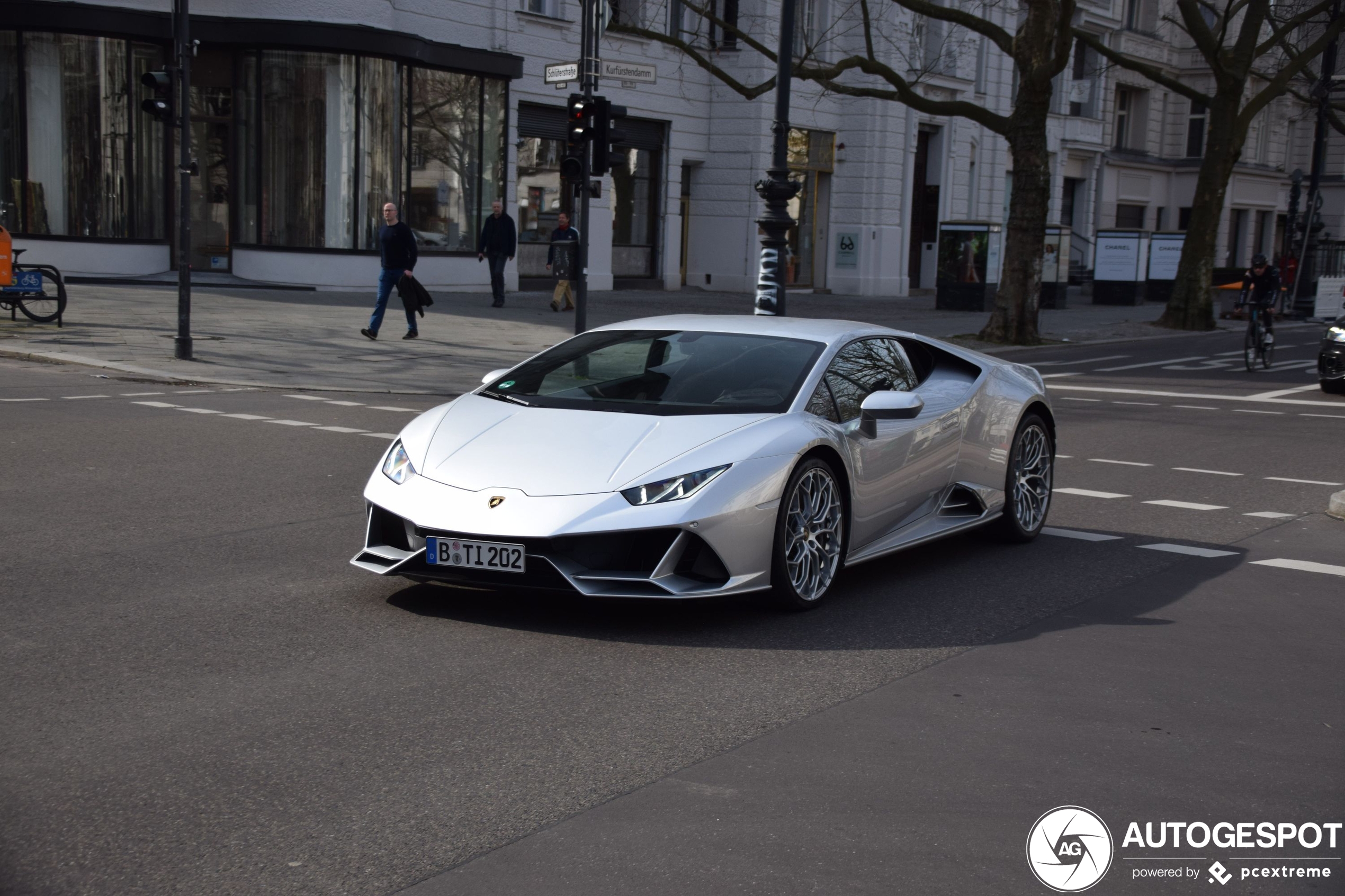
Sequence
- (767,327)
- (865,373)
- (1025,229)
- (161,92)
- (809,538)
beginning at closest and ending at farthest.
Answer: (809,538) → (865,373) → (767,327) → (161,92) → (1025,229)

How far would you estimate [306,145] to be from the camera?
26.9 metres

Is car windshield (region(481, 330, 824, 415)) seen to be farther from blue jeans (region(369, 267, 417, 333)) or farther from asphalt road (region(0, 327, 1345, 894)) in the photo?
blue jeans (region(369, 267, 417, 333))

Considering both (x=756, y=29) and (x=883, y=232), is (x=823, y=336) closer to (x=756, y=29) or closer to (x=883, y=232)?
(x=756, y=29)

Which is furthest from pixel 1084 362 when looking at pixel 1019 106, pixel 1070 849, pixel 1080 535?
pixel 1070 849

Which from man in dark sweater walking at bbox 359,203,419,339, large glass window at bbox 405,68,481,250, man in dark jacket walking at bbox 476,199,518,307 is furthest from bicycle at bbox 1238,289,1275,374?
large glass window at bbox 405,68,481,250

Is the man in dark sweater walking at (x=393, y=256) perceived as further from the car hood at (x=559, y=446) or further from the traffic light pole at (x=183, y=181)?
the car hood at (x=559, y=446)

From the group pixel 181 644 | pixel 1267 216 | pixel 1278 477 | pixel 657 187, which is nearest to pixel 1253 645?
pixel 181 644

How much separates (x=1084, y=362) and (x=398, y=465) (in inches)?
740

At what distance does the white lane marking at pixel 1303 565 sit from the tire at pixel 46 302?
15792 millimetres

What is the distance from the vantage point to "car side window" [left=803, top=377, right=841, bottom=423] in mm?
6652

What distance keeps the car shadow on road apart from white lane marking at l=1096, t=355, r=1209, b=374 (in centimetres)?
1483

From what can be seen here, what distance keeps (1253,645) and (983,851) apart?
2799 mm

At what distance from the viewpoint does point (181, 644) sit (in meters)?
5.51

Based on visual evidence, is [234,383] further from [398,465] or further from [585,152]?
[398,465]
